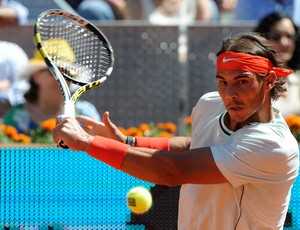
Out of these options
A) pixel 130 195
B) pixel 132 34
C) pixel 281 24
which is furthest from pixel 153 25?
pixel 130 195

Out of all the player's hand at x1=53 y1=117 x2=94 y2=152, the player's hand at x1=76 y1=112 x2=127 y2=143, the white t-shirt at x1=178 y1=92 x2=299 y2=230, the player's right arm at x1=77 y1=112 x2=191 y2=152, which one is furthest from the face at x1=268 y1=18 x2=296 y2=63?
the player's hand at x1=53 y1=117 x2=94 y2=152

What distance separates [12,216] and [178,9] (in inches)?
155

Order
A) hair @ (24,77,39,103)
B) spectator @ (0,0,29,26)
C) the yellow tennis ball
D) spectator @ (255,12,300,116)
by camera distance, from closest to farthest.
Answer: the yellow tennis ball, spectator @ (255,12,300,116), hair @ (24,77,39,103), spectator @ (0,0,29,26)

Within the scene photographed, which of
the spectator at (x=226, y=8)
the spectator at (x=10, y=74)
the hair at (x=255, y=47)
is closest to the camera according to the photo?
the hair at (x=255, y=47)

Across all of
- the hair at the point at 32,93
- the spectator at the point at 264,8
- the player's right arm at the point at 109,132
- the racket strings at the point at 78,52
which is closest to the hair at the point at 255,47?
the player's right arm at the point at 109,132

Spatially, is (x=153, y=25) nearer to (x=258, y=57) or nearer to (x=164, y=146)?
(x=164, y=146)

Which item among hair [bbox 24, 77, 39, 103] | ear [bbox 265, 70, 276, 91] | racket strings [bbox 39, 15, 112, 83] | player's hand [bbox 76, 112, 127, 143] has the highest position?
ear [bbox 265, 70, 276, 91]

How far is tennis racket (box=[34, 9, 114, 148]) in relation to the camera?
13.7 ft

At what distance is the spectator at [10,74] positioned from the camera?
7.27 metres

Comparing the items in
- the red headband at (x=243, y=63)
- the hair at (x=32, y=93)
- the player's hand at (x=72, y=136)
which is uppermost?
the red headband at (x=243, y=63)

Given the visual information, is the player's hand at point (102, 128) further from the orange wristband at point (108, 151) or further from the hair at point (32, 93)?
the hair at point (32, 93)

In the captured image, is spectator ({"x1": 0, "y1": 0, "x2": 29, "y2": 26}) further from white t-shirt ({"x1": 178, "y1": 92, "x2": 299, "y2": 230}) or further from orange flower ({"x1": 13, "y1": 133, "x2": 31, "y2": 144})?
white t-shirt ({"x1": 178, "y1": 92, "x2": 299, "y2": 230})

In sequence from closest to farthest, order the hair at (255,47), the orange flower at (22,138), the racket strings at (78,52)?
1. the hair at (255,47)
2. the racket strings at (78,52)
3. the orange flower at (22,138)

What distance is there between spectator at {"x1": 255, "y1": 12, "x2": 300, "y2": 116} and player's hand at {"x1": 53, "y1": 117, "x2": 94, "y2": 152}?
3679 mm
